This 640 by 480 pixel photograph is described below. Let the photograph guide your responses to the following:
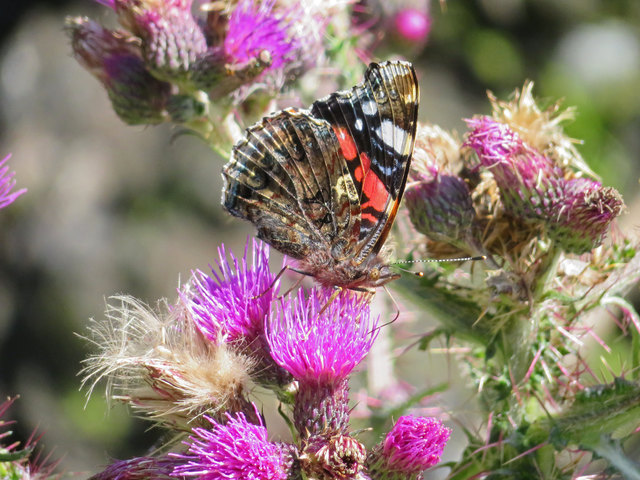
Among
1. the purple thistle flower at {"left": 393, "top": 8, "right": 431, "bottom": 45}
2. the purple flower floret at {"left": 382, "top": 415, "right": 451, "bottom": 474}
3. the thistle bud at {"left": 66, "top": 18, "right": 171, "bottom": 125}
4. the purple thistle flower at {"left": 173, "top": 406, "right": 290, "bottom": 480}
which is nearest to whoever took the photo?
the purple thistle flower at {"left": 173, "top": 406, "right": 290, "bottom": 480}

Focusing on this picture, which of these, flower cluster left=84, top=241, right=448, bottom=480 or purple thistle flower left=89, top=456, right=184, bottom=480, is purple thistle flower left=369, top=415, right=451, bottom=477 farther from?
purple thistle flower left=89, top=456, right=184, bottom=480

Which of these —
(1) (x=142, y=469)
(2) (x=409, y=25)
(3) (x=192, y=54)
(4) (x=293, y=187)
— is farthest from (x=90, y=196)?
(1) (x=142, y=469)

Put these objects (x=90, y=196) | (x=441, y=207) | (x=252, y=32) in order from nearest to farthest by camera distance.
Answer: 1. (x=441, y=207)
2. (x=252, y=32)
3. (x=90, y=196)

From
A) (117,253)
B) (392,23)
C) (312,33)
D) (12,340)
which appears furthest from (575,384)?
(12,340)

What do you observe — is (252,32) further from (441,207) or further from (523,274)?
(523,274)

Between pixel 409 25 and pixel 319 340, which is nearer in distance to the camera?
pixel 319 340

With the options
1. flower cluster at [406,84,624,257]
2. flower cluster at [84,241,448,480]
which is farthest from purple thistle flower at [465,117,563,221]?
flower cluster at [84,241,448,480]
